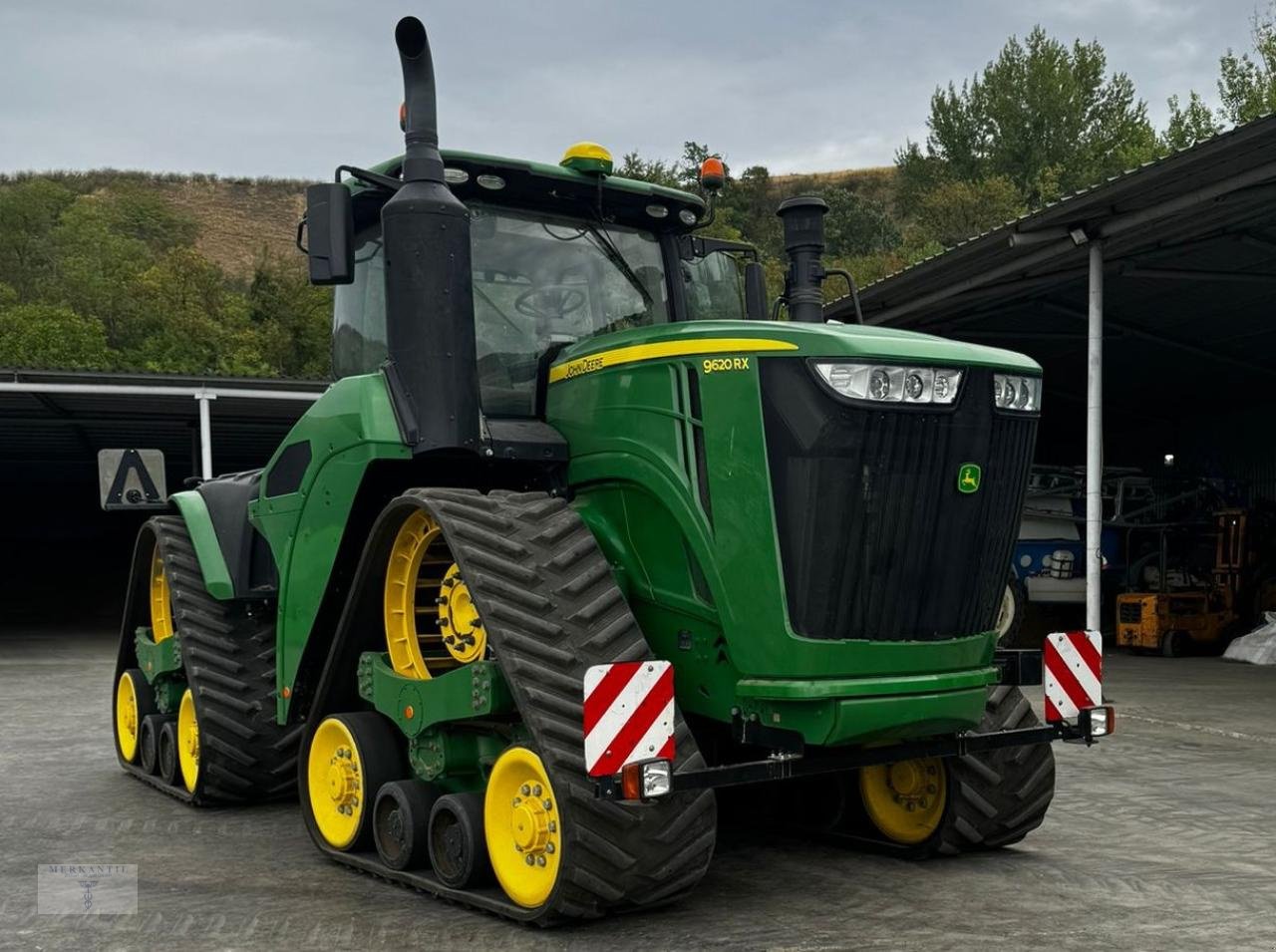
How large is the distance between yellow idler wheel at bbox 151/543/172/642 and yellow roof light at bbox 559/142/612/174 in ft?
11.6

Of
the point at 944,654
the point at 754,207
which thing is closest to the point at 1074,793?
the point at 944,654

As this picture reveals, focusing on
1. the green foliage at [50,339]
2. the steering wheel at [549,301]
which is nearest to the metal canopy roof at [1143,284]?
the steering wheel at [549,301]

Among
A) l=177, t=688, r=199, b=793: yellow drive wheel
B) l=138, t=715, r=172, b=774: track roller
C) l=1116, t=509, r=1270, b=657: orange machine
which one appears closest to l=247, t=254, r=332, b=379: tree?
l=1116, t=509, r=1270, b=657: orange machine

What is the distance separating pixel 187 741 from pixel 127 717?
1054 millimetres

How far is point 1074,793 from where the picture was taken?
7246 millimetres

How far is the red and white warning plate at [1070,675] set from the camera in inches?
214

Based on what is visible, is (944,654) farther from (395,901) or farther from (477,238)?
(477,238)

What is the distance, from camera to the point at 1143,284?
1595 centimetres

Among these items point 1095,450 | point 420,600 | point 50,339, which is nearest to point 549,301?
point 420,600

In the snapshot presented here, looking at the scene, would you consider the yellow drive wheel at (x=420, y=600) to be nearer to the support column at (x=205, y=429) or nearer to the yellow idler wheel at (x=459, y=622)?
the yellow idler wheel at (x=459, y=622)

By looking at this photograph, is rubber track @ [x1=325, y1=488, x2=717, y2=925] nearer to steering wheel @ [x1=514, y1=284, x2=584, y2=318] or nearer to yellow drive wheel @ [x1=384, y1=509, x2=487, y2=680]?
yellow drive wheel @ [x1=384, y1=509, x2=487, y2=680]

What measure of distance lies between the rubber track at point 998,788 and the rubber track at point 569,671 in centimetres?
133

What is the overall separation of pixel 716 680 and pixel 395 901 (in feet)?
4.64

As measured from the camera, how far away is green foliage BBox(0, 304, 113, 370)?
52.0m
